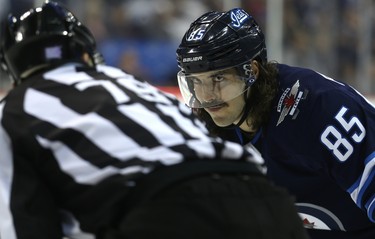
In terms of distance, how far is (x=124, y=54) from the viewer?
17.8ft

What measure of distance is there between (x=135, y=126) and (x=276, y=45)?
398cm

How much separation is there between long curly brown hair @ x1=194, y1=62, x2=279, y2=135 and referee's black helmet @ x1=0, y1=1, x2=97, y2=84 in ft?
2.67

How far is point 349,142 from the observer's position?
2.24 m

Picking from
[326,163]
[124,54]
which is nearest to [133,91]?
[326,163]

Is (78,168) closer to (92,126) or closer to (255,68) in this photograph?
(92,126)

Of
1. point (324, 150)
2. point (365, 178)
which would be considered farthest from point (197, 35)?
point (365, 178)

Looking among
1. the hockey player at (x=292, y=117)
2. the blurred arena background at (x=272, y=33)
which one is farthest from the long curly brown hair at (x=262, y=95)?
the blurred arena background at (x=272, y=33)

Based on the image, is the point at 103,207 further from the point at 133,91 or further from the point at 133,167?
the point at 133,91

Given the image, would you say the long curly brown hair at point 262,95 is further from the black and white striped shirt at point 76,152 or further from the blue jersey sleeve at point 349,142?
the black and white striped shirt at point 76,152

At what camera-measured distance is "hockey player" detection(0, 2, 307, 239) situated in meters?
1.49

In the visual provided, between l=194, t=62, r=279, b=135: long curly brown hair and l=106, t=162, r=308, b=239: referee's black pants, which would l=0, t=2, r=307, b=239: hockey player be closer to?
l=106, t=162, r=308, b=239: referee's black pants

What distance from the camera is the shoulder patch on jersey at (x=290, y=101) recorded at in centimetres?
236

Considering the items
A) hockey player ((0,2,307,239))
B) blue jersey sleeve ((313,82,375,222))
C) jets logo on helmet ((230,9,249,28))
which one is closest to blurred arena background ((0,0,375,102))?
jets logo on helmet ((230,9,249,28))

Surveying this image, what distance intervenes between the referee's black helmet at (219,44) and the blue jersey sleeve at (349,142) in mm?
272
